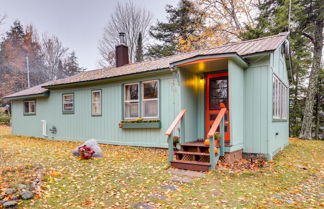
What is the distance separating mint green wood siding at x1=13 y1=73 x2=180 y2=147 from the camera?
7.47m

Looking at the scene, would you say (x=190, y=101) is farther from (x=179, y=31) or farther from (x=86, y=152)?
(x=179, y=31)

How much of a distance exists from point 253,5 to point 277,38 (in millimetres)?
10235

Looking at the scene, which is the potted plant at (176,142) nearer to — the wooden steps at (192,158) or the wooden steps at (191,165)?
→ the wooden steps at (192,158)

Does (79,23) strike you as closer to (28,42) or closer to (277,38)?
(28,42)

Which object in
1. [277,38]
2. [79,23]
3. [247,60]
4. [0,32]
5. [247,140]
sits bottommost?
[247,140]

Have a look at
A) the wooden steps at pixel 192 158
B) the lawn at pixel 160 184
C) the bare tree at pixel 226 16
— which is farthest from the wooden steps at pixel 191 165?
the bare tree at pixel 226 16

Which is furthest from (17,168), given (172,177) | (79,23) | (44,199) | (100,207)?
(79,23)

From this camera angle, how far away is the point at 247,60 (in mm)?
6227

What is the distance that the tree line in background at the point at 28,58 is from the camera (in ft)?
81.8

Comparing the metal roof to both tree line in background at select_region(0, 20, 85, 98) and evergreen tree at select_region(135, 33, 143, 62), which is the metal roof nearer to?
evergreen tree at select_region(135, 33, 143, 62)

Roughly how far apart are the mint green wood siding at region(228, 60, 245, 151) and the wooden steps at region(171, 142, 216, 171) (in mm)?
737

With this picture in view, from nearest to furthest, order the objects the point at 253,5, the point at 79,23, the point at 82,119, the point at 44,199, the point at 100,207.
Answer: the point at 100,207 → the point at 44,199 → the point at 82,119 → the point at 253,5 → the point at 79,23

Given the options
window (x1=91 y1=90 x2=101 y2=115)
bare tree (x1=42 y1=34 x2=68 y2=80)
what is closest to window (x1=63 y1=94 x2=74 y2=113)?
window (x1=91 y1=90 x2=101 y2=115)

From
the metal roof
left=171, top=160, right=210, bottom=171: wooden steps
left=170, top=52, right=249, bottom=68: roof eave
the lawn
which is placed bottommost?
the lawn
